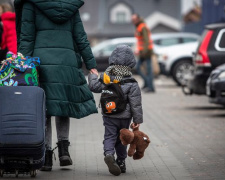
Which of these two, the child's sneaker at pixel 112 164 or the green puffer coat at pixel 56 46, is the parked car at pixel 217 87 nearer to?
the green puffer coat at pixel 56 46

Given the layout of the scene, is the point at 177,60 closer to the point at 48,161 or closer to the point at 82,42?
the point at 82,42

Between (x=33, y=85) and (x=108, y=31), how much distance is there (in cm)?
6507

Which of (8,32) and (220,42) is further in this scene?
(220,42)

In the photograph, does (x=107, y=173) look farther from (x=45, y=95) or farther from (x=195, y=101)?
(x=195, y=101)

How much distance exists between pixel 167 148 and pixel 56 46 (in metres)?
2.54

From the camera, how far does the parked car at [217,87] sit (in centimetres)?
1244

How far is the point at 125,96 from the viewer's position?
6754mm

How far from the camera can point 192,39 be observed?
26984 millimetres

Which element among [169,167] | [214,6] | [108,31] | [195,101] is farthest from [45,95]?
[108,31]

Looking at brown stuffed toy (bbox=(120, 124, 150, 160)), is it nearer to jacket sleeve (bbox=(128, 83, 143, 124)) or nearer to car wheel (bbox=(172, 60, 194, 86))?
jacket sleeve (bbox=(128, 83, 143, 124))

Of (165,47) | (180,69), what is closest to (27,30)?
(180,69)

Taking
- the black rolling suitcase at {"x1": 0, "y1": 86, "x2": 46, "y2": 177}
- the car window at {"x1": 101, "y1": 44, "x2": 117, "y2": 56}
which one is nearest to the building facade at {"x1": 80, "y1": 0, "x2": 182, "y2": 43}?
the car window at {"x1": 101, "y1": 44, "x2": 117, "y2": 56}

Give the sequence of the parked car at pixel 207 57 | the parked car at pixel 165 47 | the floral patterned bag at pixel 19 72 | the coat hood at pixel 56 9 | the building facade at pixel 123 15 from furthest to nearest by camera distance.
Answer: the building facade at pixel 123 15, the parked car at pixel 165 47, the parked car at pixel 207 57, the coat hood at pixel 56 9, the floral patterned bag at pixel 19 72

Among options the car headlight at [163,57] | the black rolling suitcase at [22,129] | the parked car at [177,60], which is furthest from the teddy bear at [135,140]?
the car headlight at [163,57]
